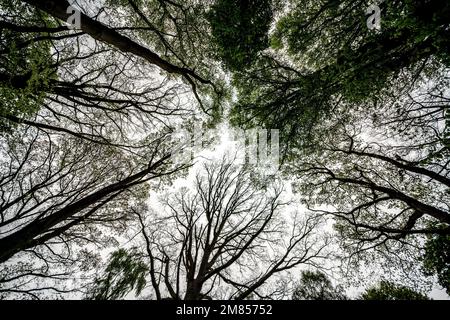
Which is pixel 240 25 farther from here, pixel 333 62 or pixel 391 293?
pixel 391 293

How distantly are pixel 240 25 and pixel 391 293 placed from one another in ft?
40.8

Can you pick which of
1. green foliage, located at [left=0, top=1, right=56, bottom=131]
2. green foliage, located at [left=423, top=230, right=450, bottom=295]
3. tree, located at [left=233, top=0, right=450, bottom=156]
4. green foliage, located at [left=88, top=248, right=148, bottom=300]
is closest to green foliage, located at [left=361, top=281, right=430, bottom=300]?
green foliage, located at [left=423, top=230, right=450, bottom=295]

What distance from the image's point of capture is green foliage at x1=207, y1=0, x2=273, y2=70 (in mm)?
4594

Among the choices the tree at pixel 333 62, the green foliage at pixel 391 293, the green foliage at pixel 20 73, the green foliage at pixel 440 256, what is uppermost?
the tree at pixel 333 62

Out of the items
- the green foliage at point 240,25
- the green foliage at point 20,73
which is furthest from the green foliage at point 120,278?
the green foliage at point 240,25

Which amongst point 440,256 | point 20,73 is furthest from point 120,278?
point 440,256

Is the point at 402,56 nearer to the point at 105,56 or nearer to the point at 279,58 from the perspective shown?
the point at 279,58

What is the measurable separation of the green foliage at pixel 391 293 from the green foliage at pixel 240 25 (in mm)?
11377

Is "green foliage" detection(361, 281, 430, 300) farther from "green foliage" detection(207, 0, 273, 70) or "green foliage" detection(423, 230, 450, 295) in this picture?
"green foliage" detection(207, 0, 273, 70)

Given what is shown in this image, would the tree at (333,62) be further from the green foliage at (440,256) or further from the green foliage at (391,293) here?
the green foliage at (391,293)

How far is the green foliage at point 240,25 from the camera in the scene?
4.59 meters

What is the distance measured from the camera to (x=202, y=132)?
7.36m

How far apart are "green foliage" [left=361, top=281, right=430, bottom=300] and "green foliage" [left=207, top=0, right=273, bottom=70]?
1138 centimetres

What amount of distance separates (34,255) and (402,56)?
14.7 m
